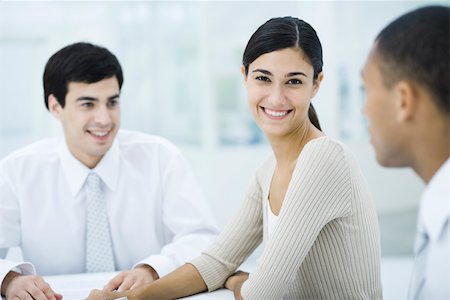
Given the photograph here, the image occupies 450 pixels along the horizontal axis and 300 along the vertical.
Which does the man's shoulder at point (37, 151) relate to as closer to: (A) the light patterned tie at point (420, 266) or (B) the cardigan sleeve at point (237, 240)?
(B) the cardigan sleeve at point (237, 240)

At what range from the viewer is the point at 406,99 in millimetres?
1048

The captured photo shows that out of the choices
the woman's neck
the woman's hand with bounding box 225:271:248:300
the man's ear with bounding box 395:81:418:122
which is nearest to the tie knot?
the woman's hand with bounding box 225:271:248:300

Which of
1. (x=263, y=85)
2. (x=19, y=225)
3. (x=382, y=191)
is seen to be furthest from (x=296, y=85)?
(x=382, y=191)

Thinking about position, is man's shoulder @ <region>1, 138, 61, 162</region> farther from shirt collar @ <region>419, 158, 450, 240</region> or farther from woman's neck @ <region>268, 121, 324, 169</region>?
shirt collar @ <region>419, 158, 450, 240</region>

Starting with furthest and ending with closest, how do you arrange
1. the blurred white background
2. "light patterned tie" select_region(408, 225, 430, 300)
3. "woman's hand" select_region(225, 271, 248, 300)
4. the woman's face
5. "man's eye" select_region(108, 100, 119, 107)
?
the blurred white background
"man's eye" select_region(108, 100, 119, 107)
"woman's hand" select_region(225, 271, 248, 300)
the woman's face
"light patterned tie" select_region(408, 225, 430, 300)

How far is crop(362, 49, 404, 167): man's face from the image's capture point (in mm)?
1106

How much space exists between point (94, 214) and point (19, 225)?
332mm

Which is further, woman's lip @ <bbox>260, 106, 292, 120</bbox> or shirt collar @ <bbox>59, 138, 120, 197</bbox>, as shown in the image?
shirt collar @ <bbox>59, 138, 120, 197</bbox>

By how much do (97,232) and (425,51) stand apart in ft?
5.48

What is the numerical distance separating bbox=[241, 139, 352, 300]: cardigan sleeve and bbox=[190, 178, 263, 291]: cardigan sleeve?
362 millimetres

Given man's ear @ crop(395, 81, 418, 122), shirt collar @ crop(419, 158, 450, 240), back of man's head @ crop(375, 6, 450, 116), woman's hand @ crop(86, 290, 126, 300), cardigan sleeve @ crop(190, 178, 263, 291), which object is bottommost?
woman's hand @ crop(86, 290, 126, 300)

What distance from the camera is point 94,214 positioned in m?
2.35

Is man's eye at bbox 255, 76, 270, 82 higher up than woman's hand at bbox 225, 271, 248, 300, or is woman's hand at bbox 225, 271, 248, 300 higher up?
man's eye at bbox 255, 76, 270, 82

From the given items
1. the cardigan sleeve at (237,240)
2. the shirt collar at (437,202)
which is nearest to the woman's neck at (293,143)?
the cardigan sleeve at (237,240)
